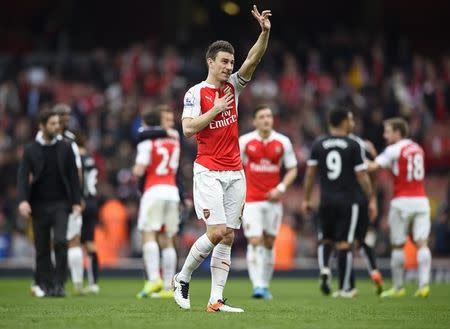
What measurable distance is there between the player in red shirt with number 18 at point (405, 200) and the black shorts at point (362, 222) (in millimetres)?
510

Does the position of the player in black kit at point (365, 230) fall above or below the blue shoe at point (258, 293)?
above

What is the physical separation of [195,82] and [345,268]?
14.5 meters

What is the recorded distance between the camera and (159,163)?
1578cm

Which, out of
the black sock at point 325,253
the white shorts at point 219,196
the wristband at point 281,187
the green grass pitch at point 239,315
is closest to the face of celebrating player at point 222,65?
the white shorts at point 219,196

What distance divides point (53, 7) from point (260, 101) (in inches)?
363

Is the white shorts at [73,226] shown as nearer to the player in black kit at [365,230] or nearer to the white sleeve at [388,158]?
the player in black kit at [365,230]

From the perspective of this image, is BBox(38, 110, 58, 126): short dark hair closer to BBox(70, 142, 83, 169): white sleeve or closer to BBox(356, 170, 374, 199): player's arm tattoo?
BBox(70, 142, 83, 169): white sleeve

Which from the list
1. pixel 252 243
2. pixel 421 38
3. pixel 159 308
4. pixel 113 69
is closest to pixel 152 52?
pixel 113 69

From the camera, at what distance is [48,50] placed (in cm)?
3300

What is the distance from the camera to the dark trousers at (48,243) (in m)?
14.9

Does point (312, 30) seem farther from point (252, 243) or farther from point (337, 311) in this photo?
point (337, 311)

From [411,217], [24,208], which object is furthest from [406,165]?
[24,208]

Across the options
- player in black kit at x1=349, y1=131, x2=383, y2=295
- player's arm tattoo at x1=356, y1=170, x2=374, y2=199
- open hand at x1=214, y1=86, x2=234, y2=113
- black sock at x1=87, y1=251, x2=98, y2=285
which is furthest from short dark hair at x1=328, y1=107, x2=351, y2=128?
open hand at x1=214, y1=86, x2=234, y2=113

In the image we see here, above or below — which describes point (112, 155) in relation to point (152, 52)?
below
